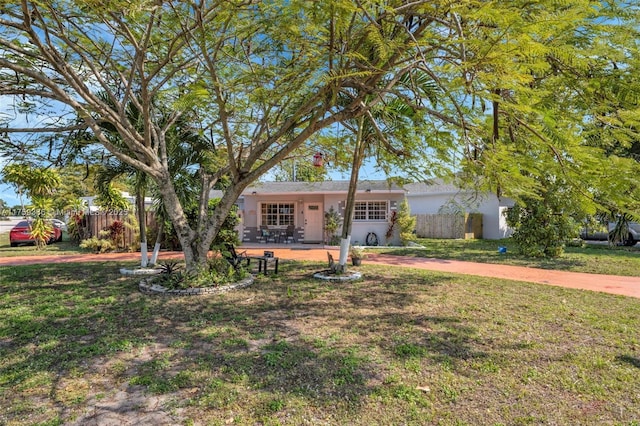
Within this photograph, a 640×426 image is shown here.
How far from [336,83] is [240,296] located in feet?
14.6

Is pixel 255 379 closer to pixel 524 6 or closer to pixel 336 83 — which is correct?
pixel 336 83

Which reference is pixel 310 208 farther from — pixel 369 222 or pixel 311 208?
pixel 369 222

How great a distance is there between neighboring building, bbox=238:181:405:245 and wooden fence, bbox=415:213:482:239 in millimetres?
5984

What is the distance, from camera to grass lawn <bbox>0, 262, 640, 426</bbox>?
313cm

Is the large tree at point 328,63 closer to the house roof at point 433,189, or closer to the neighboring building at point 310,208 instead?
the neighboring building at point 310,208

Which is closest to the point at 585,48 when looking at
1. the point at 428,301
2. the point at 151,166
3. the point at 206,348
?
the point at 428,301

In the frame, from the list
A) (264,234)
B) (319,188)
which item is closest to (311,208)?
(319,188)

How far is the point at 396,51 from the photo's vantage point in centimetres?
491

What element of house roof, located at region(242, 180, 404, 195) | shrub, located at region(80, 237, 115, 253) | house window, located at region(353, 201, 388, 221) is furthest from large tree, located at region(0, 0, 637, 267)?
house window, located at region(353, 201, 388, 221)

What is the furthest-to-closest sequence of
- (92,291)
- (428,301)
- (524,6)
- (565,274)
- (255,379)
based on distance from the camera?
1. (565,274)
2. (92,291)
3. (428,301)
4. (524,6)
5. (255,379)

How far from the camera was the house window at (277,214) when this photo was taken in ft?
65.4

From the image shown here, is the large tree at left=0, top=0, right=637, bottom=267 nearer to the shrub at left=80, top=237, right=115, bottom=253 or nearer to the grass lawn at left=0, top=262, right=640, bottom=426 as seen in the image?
the grass lawn at left=0, top=262, right=640, bottom=426

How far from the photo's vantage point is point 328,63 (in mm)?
5633

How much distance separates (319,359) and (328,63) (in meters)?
4.32
